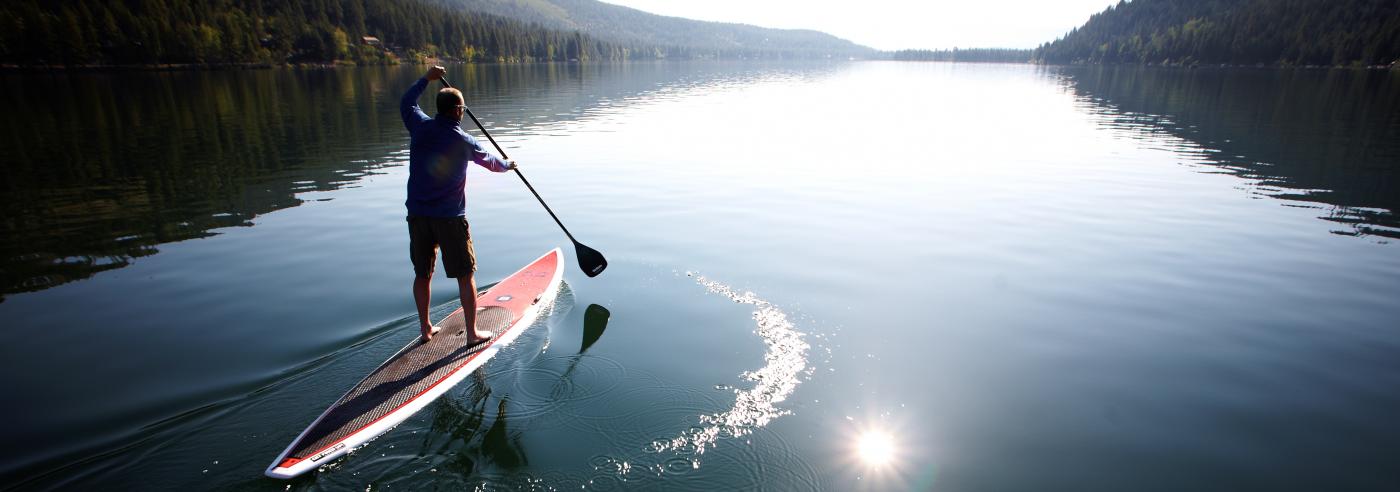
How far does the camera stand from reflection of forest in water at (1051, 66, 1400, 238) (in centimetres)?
1659

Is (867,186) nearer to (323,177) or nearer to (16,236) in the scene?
(323,177)

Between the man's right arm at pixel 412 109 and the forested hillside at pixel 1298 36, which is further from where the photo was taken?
the forested hillside at pixel 1298 36

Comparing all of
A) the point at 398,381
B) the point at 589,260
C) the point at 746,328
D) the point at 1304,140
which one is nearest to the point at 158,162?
the point at 589,260

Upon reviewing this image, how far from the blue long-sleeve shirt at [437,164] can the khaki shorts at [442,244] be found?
104 mm

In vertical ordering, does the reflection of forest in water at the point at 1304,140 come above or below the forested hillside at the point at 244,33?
below

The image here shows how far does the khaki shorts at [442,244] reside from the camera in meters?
6.93

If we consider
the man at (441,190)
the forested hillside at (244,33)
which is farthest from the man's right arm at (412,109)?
the forested hillside at (244,33)

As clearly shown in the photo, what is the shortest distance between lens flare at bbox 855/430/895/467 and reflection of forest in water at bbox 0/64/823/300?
40.6 feet

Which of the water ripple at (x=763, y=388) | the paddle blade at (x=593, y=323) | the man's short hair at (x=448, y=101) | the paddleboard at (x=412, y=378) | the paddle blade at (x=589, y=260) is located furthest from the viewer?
the paddle blade at (x=589, y=260)

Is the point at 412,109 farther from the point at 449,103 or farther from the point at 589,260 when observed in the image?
the point at 589,260

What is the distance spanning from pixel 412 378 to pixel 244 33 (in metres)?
127

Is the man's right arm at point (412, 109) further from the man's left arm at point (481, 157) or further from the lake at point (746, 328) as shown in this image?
the lake at point (746, 328)

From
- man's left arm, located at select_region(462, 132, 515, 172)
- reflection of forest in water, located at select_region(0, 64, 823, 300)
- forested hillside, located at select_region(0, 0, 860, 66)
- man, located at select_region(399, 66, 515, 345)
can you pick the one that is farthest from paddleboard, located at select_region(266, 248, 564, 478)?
forested hillside, located at select_region(0, 0, 860, 66)

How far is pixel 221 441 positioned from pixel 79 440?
54.2 inches
